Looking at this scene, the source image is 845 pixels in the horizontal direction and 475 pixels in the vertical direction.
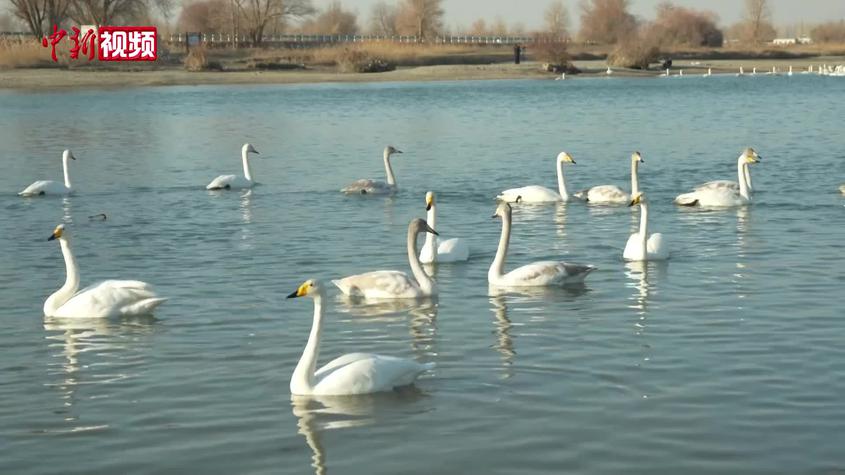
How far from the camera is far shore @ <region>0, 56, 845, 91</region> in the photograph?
195ft

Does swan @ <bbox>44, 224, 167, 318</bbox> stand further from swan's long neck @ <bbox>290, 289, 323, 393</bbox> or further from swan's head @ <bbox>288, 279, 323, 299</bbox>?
swan's long neck @ <bbox>290, 289, 323, 393</bbox>

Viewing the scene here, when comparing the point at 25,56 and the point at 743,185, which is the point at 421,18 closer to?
the point at 25,56

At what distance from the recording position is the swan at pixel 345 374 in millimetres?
8414

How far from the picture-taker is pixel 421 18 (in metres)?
116

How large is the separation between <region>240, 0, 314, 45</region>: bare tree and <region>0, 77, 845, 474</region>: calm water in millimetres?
73327

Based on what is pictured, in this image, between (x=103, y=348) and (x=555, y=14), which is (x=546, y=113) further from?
(x=555, y=14)

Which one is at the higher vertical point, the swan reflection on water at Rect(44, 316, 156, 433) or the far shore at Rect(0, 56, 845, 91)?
the far shore at Rect(0, 56, 845, 91)

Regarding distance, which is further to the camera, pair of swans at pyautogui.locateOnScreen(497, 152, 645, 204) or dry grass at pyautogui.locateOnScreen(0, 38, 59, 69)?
dry grass at pyautogui.locateOnScreen(0, 38, 59, 69)

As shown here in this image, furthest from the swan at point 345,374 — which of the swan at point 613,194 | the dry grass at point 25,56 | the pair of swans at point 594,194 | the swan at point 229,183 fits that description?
the dry grass at point 25,56

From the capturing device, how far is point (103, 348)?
1019 centimetres

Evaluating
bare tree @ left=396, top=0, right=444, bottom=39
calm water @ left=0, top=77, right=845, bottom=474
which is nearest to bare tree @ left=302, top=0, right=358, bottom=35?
bare tree @ left=396, top=0, right=444, bottom=39

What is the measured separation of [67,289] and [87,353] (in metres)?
1.45

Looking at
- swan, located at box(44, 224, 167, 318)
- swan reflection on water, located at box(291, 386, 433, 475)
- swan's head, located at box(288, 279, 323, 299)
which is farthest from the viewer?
swan, located at box(44, 224, 167, 318)

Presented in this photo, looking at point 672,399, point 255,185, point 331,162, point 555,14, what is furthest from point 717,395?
point 555,14
